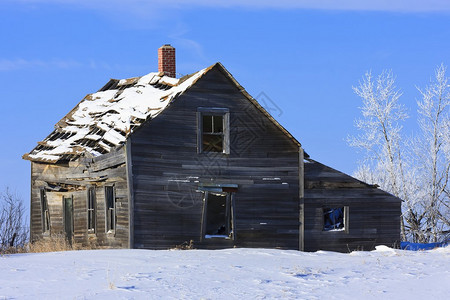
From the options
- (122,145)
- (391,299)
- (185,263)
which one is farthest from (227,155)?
(391,299)

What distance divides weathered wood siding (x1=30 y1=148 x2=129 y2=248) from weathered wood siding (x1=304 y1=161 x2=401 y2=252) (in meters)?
6.50

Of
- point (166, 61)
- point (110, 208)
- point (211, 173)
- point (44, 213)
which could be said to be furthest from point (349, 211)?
point (44, 213)

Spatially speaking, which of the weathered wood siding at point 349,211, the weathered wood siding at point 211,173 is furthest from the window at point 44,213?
the weathered wood siding at point 349,211

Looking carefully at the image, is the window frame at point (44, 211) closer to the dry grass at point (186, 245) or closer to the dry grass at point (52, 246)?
the dry grass at point (52, 246)

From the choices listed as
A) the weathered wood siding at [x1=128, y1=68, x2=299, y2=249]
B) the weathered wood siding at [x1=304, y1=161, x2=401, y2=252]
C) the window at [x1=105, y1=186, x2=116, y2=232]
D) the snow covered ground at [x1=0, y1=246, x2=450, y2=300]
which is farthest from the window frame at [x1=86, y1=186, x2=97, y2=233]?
the snow covered ground at [x1=0, y1=246, x2=450, y2=300]

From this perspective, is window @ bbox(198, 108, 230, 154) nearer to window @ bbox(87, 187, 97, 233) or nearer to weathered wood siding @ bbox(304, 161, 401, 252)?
weathered wood siding @ bbox(304, 161, 401, 252)

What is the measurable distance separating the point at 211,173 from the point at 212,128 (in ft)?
5.11

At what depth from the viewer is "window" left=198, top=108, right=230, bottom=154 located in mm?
22828

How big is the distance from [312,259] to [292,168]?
7.42 meters

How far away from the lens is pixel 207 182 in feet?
74.6

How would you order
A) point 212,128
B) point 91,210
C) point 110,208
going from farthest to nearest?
point 91,210 < point 110,208 < point 212,128

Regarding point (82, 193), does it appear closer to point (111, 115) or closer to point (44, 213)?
point (111, 115)

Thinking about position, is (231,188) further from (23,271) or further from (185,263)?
(23,271)

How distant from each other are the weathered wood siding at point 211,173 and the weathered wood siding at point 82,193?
0.83 metres
